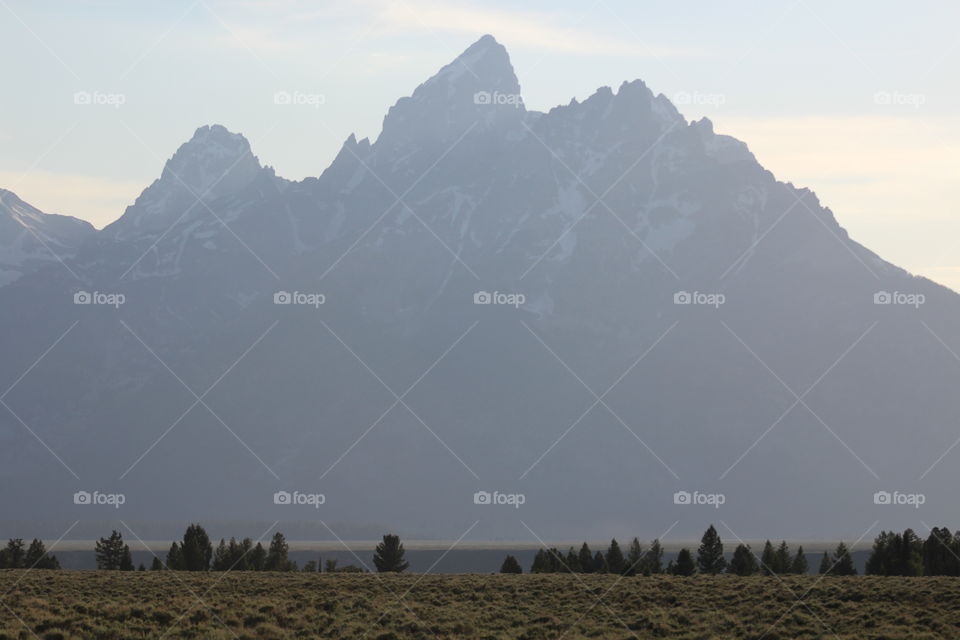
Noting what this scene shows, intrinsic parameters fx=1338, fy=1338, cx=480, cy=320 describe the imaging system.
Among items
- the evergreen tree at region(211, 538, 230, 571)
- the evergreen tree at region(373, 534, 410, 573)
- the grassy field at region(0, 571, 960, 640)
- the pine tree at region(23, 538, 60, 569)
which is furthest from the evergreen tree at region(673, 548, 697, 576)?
the pine tree at region(23, 538, 60, 569)

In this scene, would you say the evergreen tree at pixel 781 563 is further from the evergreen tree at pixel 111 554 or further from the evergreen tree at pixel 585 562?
the evergreen tree at pixel 111 554

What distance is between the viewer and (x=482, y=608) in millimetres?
77938

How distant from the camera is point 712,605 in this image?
7706 cm

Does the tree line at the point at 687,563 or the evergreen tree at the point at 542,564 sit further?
the evergreen tree at the point at 542,564

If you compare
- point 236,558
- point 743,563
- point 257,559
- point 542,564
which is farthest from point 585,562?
point 236,558

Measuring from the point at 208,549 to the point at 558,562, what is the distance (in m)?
45.1

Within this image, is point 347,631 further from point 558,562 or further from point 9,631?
point 558,562

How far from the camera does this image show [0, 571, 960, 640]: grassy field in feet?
220

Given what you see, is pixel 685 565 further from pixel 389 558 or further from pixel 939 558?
pixel 389 558

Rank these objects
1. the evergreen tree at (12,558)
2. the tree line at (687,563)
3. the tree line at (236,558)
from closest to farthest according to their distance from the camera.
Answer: the tree line at (687,563)
the tree line at (236,558)
the evergreen tree at (12,558)

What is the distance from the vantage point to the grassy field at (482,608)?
67062 millimetres

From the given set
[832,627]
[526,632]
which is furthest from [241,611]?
[832,627]

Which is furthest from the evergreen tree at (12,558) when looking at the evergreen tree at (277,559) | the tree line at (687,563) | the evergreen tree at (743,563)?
the evergreen tree at (743,563)

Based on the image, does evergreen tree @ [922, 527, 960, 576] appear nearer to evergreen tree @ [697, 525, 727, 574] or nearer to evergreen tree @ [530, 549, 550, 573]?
evergreen tree @ [697, 525, 727, 574]
